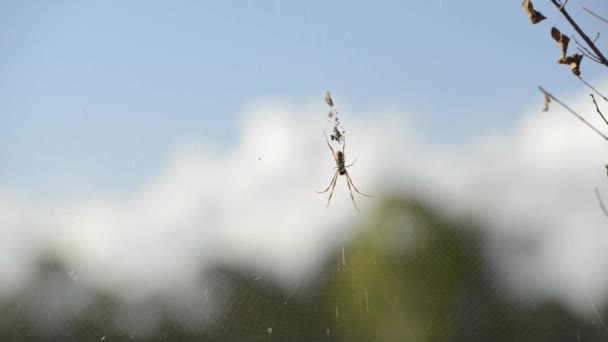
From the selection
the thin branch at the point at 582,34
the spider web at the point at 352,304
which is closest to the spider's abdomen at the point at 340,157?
the spider web at the point at 352,304

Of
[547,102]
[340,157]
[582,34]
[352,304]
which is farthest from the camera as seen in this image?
[352,304]

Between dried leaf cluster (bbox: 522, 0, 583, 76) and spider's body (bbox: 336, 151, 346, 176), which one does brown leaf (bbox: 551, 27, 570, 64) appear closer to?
dried leaf cluster (bbox: 522, 0, 583, 76)

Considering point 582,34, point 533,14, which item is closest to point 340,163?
point 533,14

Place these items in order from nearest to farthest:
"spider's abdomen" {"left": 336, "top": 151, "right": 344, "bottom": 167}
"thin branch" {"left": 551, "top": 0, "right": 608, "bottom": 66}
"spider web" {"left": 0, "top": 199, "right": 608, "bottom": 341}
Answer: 1. "thin branch" {"left": 551, "top": 0, "right": 608, "bottom": 66}
2. "spider's abdomen" {"left": 336, "top": 151, "right": 344, "bottom": 167}
3. "spider web" {"left": 0, "top": 199, "right": 608, "bottom": 341}

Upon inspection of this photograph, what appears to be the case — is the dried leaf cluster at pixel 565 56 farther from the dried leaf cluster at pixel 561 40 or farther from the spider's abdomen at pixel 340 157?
the spider's abdomen at pixel 340 157

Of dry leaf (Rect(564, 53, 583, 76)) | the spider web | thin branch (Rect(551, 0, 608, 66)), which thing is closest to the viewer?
thin branch (Rect(551, 0, 608, 66))

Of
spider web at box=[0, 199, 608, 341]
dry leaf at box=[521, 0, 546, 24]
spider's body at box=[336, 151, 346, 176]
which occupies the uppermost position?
dry leaf at box=[521, 0, 546, 24]

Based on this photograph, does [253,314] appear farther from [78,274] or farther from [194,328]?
[78,274]

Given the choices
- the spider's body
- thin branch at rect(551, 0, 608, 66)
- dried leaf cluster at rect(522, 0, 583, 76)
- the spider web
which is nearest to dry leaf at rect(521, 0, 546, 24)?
dried leaf cluster at rect(522, 0, 583, 76)

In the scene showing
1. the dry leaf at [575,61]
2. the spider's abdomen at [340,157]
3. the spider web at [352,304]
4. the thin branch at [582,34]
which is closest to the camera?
the thin branch at [582,34]

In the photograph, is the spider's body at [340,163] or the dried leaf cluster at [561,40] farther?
the spider's body at [340,163]

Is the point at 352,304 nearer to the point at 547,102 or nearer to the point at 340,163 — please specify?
the point at 340,163
